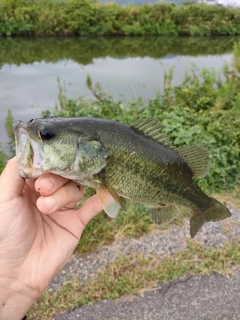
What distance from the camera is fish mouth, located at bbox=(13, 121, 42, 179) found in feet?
5.94

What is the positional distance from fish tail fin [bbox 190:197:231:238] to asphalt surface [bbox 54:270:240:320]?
1486 millimetres

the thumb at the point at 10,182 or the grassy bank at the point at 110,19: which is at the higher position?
the thumb at the point at 10,182

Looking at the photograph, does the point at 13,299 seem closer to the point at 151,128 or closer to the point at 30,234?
the point at 30,234

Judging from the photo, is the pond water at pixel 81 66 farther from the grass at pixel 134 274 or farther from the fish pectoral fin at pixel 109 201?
the fish pectoral fin at pixel 109 201

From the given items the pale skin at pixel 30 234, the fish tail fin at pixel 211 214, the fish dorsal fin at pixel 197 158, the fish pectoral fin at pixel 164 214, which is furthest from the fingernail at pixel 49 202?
the fish tail fin at pixel 211 214

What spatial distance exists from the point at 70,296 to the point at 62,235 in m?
1.59

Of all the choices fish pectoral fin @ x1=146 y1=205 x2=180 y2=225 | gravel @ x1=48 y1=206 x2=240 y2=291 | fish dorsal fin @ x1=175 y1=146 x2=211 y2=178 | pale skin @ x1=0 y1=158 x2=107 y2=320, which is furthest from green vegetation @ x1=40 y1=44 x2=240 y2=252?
fish dorsal fin @ x1=175 y1=146 x2=211 y2=178

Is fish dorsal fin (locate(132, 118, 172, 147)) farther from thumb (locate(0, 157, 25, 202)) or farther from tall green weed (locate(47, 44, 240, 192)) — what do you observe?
tall green weed (locate(47, 44, 240, 192))

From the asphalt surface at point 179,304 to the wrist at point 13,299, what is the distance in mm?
1440

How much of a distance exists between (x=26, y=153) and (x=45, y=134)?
144 mm

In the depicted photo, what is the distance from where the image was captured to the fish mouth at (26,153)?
181 cm

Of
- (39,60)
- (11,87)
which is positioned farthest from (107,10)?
(11,87)

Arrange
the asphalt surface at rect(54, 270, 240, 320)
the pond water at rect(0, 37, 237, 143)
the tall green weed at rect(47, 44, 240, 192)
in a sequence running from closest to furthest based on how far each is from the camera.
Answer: the asphalt surface at rect(54, 270, 240, 320) < the tall green weed at rect(47, 44, 240, 192) < the pond water at rect(0, 37, 237, 143)

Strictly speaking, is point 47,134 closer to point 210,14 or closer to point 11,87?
point 11,87
